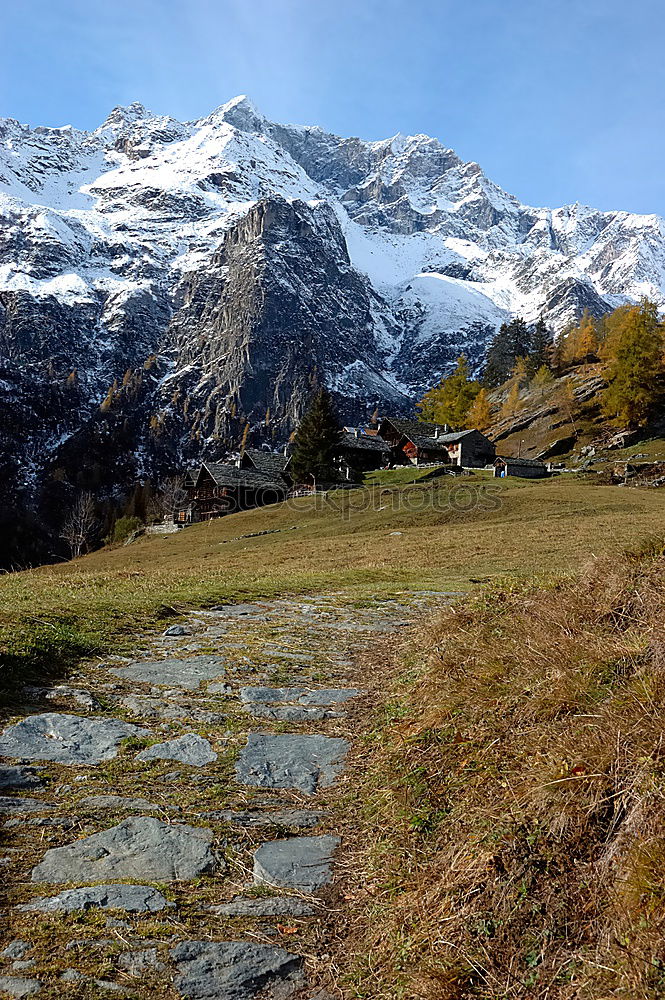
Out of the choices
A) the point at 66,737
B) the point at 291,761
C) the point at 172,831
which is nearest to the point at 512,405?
the point at 291,761

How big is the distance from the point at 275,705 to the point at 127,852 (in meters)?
2.89

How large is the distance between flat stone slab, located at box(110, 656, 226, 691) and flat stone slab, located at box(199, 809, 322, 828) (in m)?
2.58

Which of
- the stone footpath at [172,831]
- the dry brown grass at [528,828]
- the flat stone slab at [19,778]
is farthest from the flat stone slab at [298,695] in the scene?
the flat stone slab at [19,778]

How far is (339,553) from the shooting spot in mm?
31828

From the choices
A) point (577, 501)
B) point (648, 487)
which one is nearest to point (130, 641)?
point (577, 501)

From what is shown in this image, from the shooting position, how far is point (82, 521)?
77.1 m

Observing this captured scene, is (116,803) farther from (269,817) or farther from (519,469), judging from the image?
(519,469)

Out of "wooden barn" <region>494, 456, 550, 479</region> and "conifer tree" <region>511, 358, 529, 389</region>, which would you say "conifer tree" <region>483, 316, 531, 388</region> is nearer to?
"conifer tree" <region>511, 358, 529, 389</region>

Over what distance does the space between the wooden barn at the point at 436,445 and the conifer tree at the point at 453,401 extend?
57.5 feet

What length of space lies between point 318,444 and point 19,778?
245 feet

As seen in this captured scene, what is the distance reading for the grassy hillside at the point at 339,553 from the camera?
9.09 meters

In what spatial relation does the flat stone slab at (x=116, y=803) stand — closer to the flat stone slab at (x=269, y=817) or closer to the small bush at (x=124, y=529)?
the flat stone slab at (x=269, y=817)

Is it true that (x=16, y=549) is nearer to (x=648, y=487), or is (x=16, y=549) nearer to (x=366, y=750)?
(x=648, y=487)

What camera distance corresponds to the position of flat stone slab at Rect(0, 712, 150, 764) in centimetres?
494
